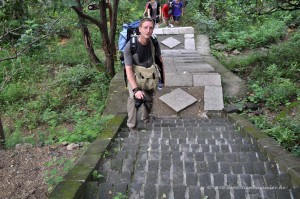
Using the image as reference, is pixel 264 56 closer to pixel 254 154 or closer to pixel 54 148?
pixel 254 154

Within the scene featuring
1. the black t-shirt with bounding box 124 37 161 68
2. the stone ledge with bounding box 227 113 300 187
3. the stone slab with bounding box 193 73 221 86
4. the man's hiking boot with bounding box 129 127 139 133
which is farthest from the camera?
the stone slab with bounding box 193 73 221 86

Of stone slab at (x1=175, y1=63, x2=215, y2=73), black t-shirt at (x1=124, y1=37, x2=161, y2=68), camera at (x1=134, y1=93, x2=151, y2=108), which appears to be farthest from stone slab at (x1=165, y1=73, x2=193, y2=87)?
black t-shirt at (x1=124, y1=37, x2=161, y2=68)

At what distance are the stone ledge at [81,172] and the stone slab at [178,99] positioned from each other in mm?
2696

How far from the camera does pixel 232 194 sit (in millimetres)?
2975

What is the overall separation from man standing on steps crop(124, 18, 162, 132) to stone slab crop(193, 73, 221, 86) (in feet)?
9.58

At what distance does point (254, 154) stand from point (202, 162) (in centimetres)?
81

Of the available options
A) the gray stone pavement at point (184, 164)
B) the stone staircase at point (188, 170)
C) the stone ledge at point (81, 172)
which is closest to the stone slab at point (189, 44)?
the gray stone pavement at point (184, 164)

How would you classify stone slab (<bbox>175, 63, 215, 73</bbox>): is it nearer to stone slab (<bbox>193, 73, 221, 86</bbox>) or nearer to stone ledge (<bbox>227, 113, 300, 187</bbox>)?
stone slab (<bbox>193, 73, 221, 86</bbox>)

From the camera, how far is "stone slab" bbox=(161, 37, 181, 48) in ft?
38.3

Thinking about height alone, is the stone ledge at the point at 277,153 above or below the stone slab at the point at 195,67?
above

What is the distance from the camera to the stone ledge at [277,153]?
3.24 meters

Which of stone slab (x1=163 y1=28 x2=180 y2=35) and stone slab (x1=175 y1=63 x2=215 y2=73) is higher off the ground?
stone slab (x1=163 y1=28 x2=180 y2=35)

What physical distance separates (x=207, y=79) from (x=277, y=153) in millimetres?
4323

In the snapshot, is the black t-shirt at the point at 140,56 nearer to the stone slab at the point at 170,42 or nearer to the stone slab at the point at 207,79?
the stone slab at the point at 207,79
